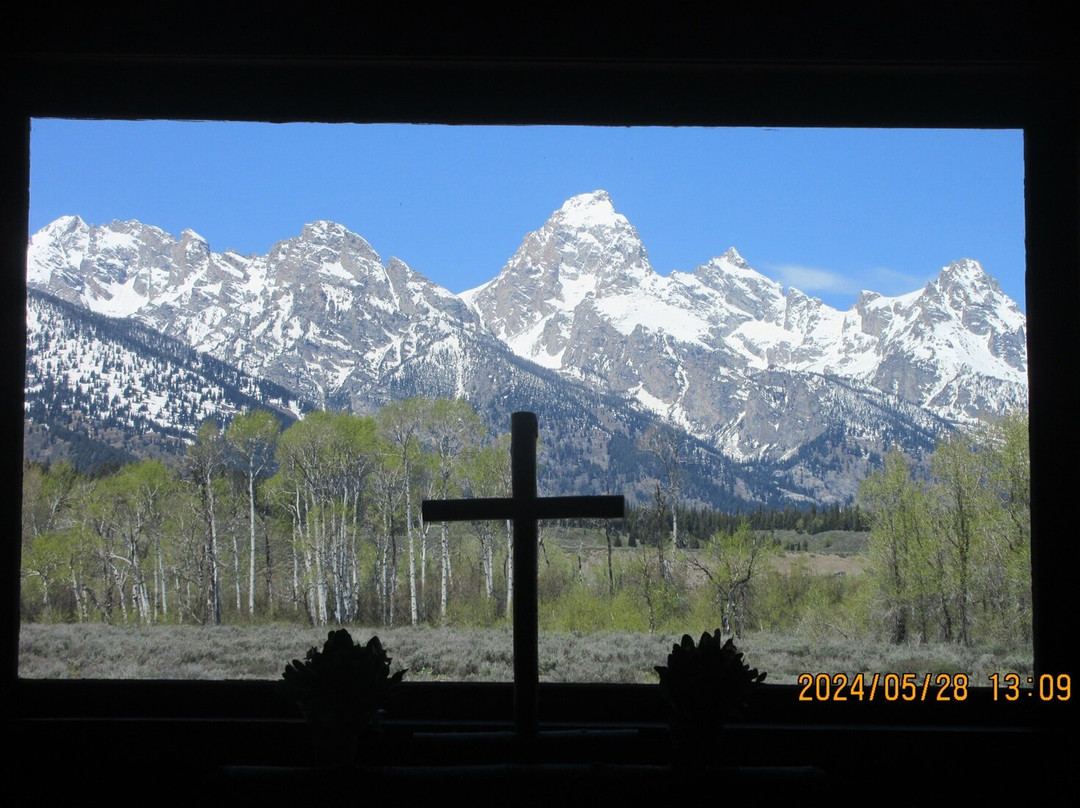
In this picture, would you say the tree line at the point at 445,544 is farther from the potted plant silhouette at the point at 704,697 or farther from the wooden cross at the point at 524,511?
the potted plant silhouette at the point at 704,697

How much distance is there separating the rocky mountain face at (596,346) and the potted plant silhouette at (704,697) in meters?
1.00

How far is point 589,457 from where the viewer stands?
9.30 ft

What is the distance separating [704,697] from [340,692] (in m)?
0.72

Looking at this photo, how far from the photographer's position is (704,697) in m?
1.74

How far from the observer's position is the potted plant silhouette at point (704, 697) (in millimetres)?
1737

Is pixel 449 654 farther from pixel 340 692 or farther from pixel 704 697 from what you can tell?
pixel 704 697

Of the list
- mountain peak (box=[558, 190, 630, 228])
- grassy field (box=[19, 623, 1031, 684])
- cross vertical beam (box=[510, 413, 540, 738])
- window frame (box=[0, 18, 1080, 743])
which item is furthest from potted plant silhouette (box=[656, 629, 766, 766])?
mountain peak (box=[558, 190, 630, 228])

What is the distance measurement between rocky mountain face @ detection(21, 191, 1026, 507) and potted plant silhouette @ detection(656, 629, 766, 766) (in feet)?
3.27

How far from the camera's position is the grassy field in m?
2.55

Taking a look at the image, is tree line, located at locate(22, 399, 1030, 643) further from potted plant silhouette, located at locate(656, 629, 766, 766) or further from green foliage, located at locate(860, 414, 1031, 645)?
potted plant silhouette, located at locate(656, 629, 766, 766)
